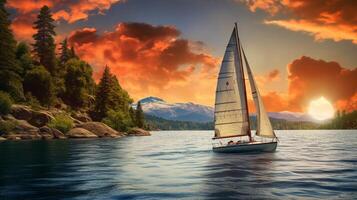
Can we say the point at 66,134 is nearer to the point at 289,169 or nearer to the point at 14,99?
the point at 14,99

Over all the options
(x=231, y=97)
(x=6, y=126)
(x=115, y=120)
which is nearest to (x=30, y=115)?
(x=6, y=126)

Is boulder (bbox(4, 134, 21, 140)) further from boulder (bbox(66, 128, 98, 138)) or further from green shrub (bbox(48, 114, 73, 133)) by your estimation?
boulder (bbox(66, 128, 98, 138))

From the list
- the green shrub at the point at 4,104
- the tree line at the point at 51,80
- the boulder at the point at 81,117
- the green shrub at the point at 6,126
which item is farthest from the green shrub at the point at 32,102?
the green shrub at the point at 6,126

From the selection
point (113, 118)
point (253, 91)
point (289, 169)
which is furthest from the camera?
point (113, 118)

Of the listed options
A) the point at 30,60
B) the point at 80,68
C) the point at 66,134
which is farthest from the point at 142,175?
the point at 80,68

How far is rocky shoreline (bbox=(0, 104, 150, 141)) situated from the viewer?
8375 cm

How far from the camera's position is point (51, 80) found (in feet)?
356

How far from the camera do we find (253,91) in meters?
46.5

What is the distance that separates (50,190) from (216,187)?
352 inches

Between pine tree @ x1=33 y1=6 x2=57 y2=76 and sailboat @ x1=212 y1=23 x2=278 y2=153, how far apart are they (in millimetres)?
83729

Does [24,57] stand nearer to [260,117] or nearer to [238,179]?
[260,117]

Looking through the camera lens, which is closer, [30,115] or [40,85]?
[30,115]

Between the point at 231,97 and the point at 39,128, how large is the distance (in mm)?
56879

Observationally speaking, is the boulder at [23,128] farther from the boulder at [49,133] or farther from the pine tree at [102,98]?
the pine tree at [102,98]
